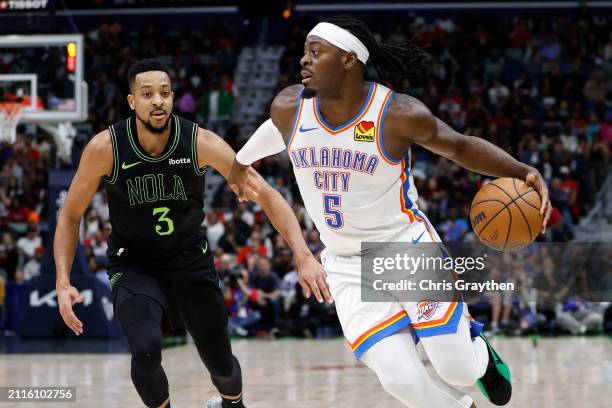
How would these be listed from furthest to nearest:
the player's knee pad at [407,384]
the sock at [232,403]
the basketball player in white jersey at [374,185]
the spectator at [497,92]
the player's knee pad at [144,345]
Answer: the spectator at [497,92]
the sock at [232,403]
the player's knee pad at [144,345]
the basketball player in white jersey at [374,185]
the player's knee pad at [407,384]

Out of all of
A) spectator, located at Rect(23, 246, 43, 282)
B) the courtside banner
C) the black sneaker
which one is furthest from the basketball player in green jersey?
spectator, located at Rect(23, 246, 43, 282)

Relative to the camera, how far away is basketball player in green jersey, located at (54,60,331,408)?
5.31m

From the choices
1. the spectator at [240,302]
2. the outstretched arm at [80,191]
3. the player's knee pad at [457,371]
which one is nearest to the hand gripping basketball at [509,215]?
the player's knee pad at [457,371]

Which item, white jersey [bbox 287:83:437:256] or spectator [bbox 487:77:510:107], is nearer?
white jersey [bbox 287:83:437:256]

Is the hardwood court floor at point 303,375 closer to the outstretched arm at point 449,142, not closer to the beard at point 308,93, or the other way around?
the outstretched arm at point 449,142

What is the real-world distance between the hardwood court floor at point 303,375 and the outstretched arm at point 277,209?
242 centimetres

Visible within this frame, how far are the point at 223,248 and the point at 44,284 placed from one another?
2830mm

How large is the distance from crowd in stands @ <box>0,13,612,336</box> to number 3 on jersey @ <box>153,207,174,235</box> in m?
7.29

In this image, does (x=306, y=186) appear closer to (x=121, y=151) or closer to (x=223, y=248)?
(x=121, y=151)

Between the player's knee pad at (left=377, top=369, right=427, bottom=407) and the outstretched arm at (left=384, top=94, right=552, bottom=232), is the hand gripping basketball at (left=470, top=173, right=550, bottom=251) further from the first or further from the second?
the player's knee pad at (left=377, top=369, right=427, bottom=407)

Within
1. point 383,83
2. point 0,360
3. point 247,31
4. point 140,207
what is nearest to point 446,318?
point 383,83

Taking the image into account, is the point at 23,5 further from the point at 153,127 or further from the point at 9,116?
the point at 153,127

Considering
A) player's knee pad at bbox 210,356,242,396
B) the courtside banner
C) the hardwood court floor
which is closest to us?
player's knee pad at bbox 210,356,242,396

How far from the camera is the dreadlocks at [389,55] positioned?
4.84 m
